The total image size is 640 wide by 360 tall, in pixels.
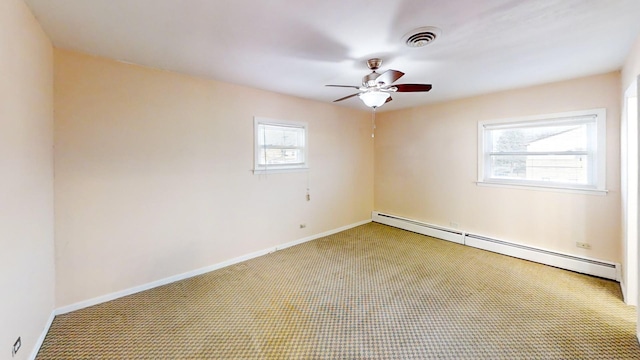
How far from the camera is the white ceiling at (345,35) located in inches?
67.6

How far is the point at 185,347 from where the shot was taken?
6.49 ft

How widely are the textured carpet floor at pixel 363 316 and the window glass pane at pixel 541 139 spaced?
160 centimetres

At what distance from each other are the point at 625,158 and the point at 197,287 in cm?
463

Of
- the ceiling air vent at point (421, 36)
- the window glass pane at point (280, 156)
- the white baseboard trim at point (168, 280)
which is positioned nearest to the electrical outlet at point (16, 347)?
the white baseboard trim at point (168, 280)

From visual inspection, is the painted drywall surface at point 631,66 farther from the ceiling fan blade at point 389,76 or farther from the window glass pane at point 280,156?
the window glass pane at point 280,156

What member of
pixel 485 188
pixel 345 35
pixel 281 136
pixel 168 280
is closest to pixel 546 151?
pixel 485 188

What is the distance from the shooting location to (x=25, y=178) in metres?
1.77

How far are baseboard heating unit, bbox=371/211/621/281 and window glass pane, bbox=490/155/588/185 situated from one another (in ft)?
3.16

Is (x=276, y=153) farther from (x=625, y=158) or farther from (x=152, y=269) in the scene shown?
(x=625, y=158)

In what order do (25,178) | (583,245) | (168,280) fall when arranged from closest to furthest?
(25,178)
(168,280)
(583,245)

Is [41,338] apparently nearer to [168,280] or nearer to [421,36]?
[168,280]

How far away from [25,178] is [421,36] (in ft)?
10.0

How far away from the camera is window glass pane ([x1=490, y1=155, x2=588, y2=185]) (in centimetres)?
328

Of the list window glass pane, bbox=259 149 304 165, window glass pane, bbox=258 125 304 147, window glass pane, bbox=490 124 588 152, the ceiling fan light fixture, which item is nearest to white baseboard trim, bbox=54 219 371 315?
window glass pane, bbox=259 149 304 165
